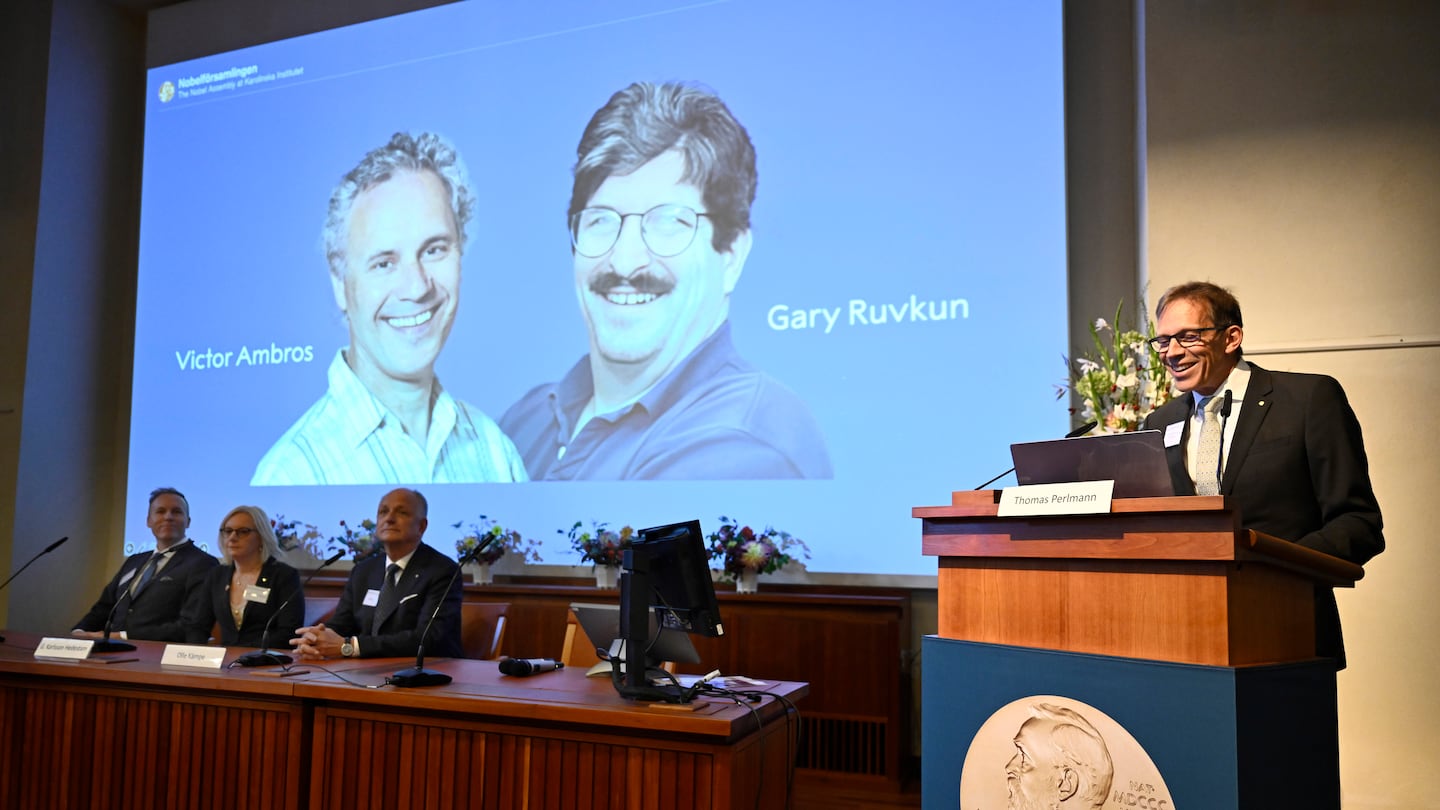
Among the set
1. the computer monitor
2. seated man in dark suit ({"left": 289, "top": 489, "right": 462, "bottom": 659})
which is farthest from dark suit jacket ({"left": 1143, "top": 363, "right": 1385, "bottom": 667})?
seated man in dark suit ({"left": 289, "top": 489, "right": 462, "bottom": 659})

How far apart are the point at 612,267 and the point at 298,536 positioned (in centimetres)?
243

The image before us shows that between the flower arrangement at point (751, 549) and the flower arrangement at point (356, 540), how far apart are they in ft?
6.08

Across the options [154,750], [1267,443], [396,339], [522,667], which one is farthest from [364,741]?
[396,339]

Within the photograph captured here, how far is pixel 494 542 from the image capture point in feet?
16.8

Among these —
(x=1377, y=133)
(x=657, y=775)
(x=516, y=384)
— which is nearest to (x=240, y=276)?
(x=516, y=384)

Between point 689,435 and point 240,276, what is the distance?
121 inches

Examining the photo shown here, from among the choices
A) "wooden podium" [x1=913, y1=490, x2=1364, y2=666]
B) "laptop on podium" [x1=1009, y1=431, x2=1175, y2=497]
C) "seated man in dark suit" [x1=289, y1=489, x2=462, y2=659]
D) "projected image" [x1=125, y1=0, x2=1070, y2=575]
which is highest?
"projected image" [x1=125, y1=0, x2=1070, y2=575]

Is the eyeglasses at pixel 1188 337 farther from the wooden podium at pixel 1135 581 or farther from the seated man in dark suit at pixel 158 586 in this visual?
the seated man in dark suit at pixel 158 586

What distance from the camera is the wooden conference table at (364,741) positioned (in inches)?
94.1

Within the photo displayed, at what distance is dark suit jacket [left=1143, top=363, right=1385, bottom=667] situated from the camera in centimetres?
196

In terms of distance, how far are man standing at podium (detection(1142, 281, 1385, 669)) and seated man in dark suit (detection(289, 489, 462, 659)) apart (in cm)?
232

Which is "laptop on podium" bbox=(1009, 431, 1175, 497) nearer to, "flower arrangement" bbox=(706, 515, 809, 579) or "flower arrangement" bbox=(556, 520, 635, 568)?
"flower arrangement" bbox=(706, 515, 809, 579)

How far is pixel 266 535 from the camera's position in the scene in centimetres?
414

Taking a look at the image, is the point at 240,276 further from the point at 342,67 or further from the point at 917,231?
the point at 917,231
